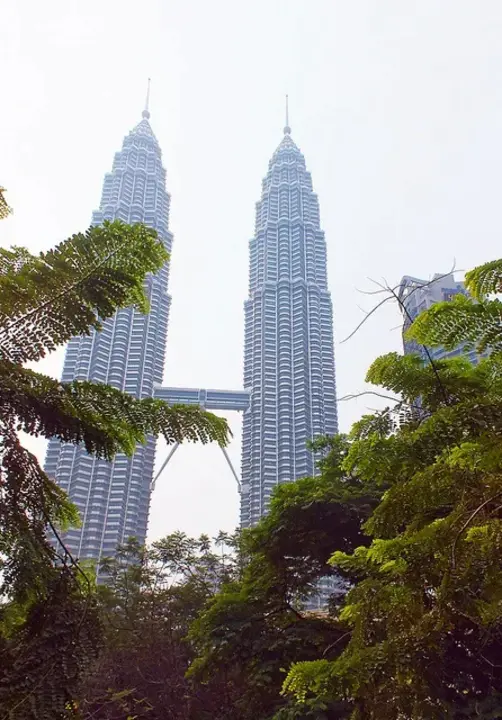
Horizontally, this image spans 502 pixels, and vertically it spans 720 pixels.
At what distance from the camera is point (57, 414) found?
8.86 ft

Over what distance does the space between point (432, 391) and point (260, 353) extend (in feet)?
116

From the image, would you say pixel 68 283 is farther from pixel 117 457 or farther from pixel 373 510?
pixel 117 457

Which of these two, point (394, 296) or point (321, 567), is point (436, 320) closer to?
point (394, 296)

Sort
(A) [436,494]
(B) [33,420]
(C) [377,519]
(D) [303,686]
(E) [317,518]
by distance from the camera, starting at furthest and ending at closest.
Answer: (E) [317,518]
(D) [303,686]
(B) [33,420]
(C) [377,519]
(A) [436,494]

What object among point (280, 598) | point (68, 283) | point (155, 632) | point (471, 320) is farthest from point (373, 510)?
point (155, 632)

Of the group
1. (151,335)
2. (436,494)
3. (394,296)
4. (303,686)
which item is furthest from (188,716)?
(151,335)

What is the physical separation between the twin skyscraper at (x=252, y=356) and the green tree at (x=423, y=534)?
16484 millimetres

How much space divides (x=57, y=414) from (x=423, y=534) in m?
A: 1.89

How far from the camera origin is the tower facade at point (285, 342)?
32531mm

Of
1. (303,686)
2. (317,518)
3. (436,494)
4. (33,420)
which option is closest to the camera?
(436,494)

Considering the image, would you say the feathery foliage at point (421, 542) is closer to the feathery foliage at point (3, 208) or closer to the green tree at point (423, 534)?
the green tree at point (423, 534)

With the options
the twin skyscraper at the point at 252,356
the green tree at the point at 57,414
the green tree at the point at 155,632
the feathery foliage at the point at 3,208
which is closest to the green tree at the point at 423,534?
the green tree at the point at 57,414

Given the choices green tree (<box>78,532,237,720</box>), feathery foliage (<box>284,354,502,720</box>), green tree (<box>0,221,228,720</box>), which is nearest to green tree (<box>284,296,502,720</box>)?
feathery foliage (<box>284,354,502,720</box>)

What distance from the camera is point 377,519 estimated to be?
2516 millimetres
